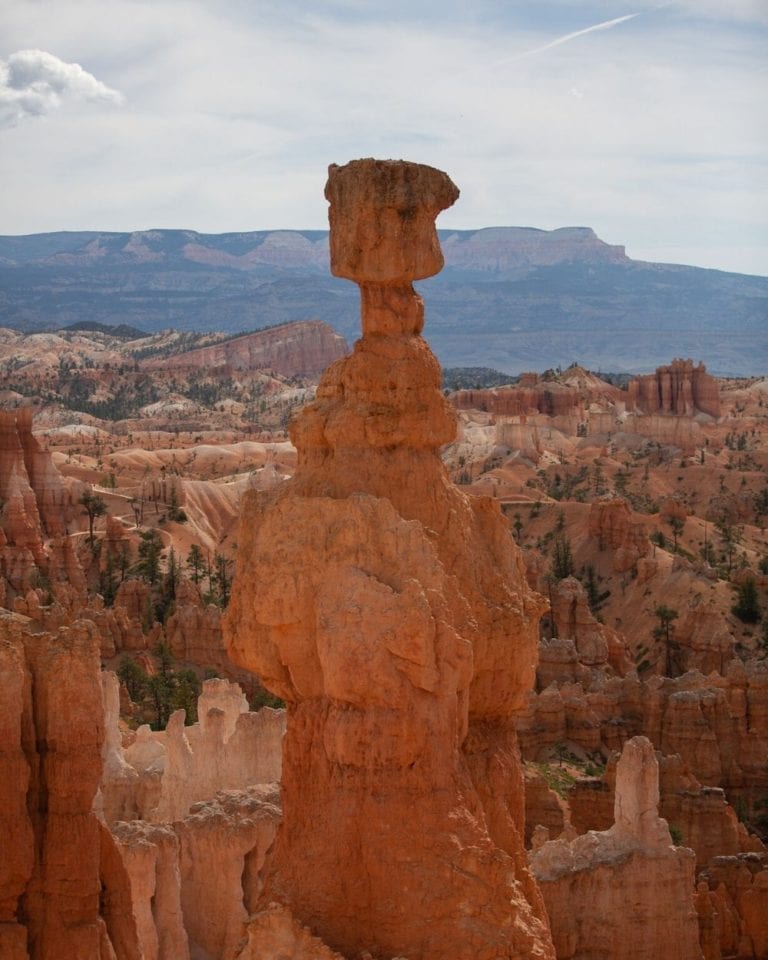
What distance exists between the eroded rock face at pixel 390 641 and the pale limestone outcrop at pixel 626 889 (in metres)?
6.14

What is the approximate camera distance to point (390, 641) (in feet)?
27.2

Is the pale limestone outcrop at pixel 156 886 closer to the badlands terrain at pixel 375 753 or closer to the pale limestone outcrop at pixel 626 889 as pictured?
the badlands terrain at pixel 375 753

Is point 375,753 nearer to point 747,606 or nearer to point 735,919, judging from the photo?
point 735,919

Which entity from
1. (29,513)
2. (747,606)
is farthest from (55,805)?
(29,513)

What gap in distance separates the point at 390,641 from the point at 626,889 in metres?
8.17

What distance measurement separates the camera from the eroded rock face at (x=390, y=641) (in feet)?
26.9

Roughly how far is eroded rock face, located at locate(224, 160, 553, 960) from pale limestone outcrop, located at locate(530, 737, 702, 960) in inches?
242

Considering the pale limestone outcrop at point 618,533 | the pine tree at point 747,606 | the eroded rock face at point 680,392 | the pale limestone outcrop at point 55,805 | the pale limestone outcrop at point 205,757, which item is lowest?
the pine tree at point 747,606

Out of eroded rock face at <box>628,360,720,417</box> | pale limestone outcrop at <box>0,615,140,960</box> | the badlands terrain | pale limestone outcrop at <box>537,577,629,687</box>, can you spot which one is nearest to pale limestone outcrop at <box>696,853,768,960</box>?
the badlands terrain

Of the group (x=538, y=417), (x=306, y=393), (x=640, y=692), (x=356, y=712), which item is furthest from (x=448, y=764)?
(x=306, y=393)

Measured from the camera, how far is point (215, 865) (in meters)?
13.4

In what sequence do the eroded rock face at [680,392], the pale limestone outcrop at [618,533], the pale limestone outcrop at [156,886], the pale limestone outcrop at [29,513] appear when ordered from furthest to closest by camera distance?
the eroded rock face at [680,392] < the pale limestone outcrop at [618,533] < the pale limestone outcrop at [29,513] < the pale limestone outcrop at [156,886]

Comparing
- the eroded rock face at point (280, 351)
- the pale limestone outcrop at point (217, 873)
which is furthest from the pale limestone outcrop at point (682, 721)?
the eroded rock face at point (280, 351)

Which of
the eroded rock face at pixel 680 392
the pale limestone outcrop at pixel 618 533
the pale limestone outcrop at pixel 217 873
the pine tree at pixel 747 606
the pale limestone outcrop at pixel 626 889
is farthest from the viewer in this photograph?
the eroded rock face at pixel 680 392
